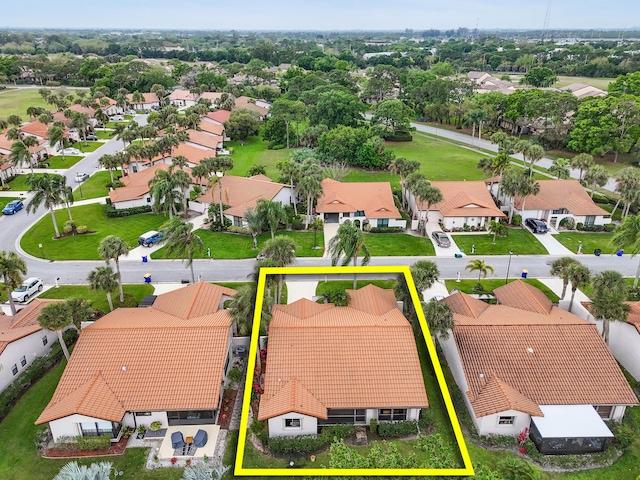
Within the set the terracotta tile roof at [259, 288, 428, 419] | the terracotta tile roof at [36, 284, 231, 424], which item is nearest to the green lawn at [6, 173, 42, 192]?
the terracotta tile roof at [36, 284, 231, 424]

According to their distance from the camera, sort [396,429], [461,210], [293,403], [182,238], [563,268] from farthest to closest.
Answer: [461,210]
[182,238]
[563,268]
[396,429]
[293,403]

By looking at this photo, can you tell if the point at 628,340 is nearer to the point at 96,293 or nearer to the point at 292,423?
the point at 292,423

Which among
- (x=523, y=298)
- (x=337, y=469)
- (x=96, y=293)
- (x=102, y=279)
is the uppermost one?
(x=337, y=469)

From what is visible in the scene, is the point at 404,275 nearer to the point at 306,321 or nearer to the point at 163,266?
the point at 306,321

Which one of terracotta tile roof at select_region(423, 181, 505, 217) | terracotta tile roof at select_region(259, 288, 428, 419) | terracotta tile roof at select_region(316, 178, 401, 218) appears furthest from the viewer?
terracotta tile roof at select_region(316, 178, 401, 218)

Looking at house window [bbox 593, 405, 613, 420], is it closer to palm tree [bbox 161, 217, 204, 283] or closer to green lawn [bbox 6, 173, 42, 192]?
palm tree [bbox 161, 217, 204, 283]

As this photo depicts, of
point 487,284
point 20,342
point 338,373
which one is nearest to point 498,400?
point 338,373


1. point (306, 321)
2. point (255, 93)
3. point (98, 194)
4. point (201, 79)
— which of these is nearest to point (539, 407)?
point (306, 321)
